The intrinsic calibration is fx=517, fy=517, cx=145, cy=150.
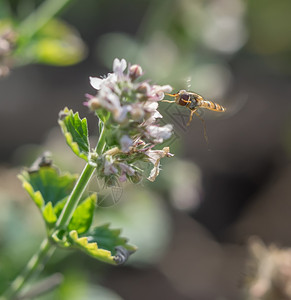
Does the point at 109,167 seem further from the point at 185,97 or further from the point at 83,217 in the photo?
the point at 185,97

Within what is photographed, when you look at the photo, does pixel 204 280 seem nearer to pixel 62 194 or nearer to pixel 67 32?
pixel 67 32

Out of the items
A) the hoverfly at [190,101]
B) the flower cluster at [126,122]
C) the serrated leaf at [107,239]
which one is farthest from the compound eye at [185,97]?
the serrated leaf at [107,239]

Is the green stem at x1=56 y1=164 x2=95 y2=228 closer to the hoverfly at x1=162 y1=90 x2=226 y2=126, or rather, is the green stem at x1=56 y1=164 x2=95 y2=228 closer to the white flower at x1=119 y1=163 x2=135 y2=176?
the white flower at x1=119 y1=163 x2=135 y2=176

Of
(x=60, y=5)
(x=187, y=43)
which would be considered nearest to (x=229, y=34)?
(x=187, y=43)

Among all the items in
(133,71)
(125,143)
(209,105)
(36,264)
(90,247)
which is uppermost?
(133,71)

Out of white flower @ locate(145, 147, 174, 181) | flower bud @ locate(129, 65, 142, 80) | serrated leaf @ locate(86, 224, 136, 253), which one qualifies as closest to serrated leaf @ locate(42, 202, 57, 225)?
serrated leaf @ locate(86, 224, 136, 253)

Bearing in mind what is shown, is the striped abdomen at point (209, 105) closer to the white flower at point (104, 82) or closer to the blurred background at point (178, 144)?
the blurred background at point (178, 144)

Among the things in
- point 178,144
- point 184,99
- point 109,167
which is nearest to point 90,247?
point 109,167
